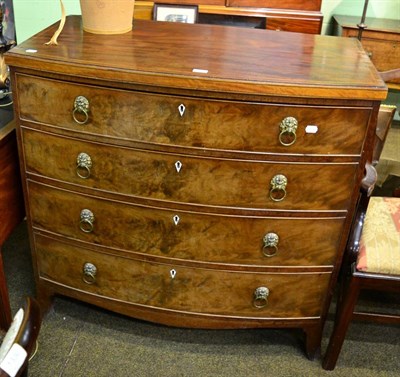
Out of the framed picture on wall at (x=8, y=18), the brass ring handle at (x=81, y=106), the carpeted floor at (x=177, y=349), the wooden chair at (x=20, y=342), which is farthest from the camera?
the framed picture on wall at (x=8, y=18)

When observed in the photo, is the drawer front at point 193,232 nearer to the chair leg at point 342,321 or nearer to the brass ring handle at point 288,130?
the chair leg at point 342,321

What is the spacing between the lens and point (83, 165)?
59.4 inches

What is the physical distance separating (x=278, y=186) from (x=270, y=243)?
20cm

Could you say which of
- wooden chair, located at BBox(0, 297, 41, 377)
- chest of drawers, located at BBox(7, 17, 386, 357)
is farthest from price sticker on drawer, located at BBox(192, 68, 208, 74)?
wooden chair, located at BBox(0, 297, 41, 377)

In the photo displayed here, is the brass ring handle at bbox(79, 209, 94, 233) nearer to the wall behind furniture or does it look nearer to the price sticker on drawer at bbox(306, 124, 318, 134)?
the price sticker on drawer at bbox(306, 124, 318, 134)

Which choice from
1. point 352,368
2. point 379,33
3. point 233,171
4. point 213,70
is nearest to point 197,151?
point 233,171

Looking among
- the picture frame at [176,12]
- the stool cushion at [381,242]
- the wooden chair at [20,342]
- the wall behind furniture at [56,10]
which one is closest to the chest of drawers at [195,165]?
the stool cushion at [381,242]

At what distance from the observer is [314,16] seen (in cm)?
228

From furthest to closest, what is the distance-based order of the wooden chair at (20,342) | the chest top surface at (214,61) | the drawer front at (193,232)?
the drawer front at (193,232) → the chest top surface at (214,61) → the wooden chair at (20,342)

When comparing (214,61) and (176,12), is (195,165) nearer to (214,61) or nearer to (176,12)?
(214,61)

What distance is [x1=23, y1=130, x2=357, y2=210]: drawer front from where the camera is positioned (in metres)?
1.42

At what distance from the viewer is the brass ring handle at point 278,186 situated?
4.67 feet

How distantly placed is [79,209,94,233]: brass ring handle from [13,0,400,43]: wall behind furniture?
55.3 inches

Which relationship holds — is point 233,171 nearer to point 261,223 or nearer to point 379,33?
point 261,223
